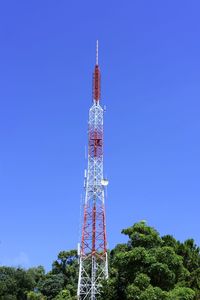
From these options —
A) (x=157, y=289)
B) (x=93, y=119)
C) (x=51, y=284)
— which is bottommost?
(x=157, y=289)

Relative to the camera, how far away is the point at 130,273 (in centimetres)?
2356

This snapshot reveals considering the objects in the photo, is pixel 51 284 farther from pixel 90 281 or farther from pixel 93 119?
pixel 93 119

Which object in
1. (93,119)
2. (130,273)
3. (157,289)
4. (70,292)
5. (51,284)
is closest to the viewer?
(157,289)

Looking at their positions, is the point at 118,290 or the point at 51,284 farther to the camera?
the point at 51,284

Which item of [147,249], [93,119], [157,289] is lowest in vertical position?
[157,289]

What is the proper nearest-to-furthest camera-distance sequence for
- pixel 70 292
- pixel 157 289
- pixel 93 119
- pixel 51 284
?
pixel 157 289, pixel 93 119, pixel 70 292, pixel 51 284

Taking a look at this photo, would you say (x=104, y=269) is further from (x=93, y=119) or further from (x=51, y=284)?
(x=51, y=284)

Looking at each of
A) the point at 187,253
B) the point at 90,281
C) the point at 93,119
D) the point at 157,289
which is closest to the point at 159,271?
the point at 157,289

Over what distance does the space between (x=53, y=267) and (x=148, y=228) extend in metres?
25.9

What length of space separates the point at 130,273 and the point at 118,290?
119cm

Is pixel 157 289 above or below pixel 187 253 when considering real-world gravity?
below

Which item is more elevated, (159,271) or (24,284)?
(24,284)

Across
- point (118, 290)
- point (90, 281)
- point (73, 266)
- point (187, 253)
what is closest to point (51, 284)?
point (73, 266)

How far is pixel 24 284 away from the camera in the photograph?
48375mm
